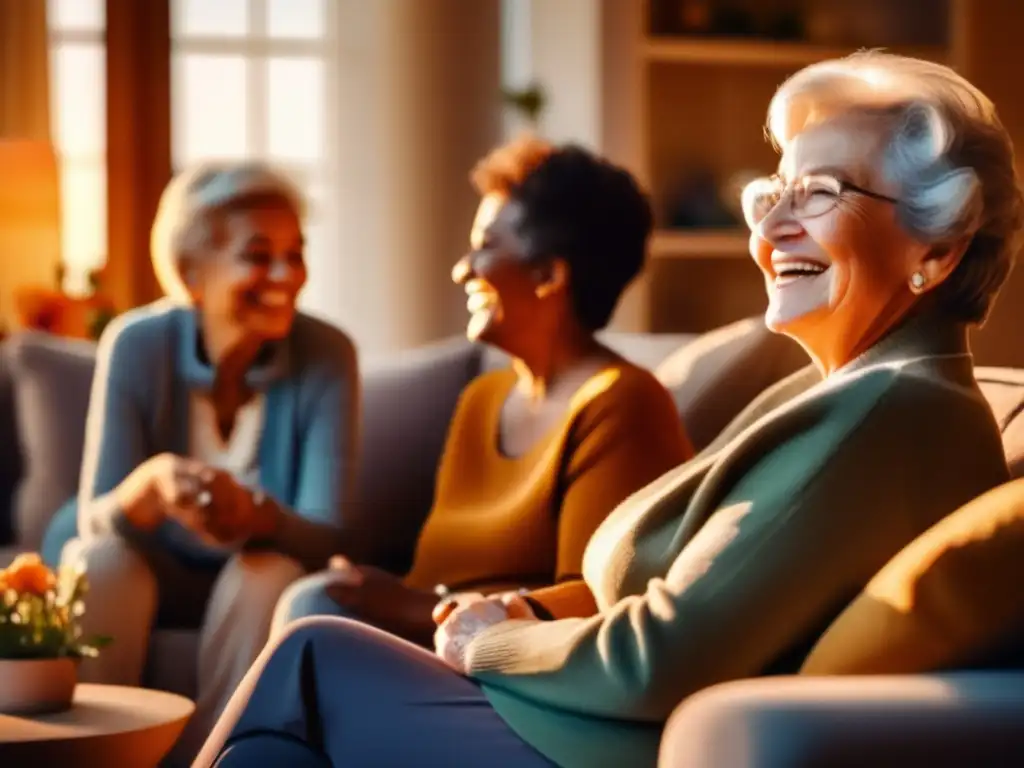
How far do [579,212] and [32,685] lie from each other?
985mm

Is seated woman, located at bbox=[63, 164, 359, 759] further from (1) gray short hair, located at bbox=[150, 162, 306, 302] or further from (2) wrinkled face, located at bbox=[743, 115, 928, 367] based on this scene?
(2) wrinkled face, located at bbox=[743, 115, 928, 367]

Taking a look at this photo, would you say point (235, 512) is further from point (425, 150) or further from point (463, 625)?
point (425, 150)

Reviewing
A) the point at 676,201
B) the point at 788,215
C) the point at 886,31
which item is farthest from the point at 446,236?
the point at 788,215

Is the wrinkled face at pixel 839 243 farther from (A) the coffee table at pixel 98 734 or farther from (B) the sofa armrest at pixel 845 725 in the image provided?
(A) the coffee table at pixel 98 734

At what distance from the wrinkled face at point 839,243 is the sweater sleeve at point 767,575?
161 millimetres

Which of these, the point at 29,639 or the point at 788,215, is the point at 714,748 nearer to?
the point at 788,215

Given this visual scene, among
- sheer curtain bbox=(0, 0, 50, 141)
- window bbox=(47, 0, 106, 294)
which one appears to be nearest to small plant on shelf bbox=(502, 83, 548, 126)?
window bbox=(47, 0, 106, 294)

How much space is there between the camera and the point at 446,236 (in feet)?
16.4

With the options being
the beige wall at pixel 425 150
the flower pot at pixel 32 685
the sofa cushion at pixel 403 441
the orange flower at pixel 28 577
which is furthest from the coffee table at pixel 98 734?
the beige wall at pixel 425 150

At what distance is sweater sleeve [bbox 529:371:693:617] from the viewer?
232 cm

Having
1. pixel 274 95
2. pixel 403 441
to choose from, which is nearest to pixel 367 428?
pixel 403 441

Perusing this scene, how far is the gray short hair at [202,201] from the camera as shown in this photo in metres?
2.96

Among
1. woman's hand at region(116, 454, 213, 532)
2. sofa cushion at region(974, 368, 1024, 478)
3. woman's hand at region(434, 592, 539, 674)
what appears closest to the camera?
woman's hand at region(434, 592, 539, 674)

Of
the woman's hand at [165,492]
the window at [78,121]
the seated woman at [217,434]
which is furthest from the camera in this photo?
the window at [78,121]
